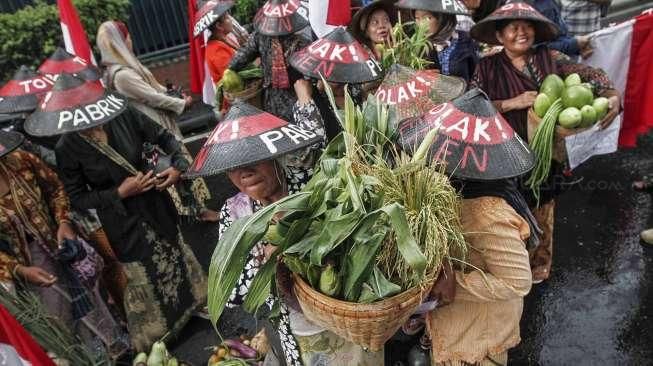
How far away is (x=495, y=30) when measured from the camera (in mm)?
3092

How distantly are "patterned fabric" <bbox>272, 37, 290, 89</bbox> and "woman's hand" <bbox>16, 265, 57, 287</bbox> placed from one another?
1880mm

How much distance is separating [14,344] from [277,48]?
2.36m

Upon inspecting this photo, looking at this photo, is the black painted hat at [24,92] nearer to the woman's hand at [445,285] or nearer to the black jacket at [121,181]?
the black jacket at [121,181]

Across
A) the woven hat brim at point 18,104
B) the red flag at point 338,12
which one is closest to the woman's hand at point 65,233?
the woven hat brim at point 18,104

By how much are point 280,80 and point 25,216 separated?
1787 mm

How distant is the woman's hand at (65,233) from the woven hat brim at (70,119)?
1.92 feet

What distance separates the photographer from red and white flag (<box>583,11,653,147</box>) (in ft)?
12.0

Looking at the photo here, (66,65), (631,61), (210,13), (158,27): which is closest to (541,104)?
(631,61)

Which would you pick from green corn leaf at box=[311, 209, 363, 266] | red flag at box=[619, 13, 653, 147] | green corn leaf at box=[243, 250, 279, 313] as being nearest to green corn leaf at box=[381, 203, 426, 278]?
green corn leaf at box=[311, 209, 363, 266]

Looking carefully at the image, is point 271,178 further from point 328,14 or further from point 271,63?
point 328,14

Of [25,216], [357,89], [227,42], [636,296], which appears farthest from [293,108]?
[636,296]

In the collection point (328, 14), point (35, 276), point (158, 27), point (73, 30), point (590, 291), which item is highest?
point (73, 30)

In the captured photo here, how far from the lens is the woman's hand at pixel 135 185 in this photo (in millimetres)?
2730

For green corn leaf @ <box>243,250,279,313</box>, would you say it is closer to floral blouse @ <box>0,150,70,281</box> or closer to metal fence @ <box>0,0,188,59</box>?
floral blouse @ <box>0,150,70,281</box>
